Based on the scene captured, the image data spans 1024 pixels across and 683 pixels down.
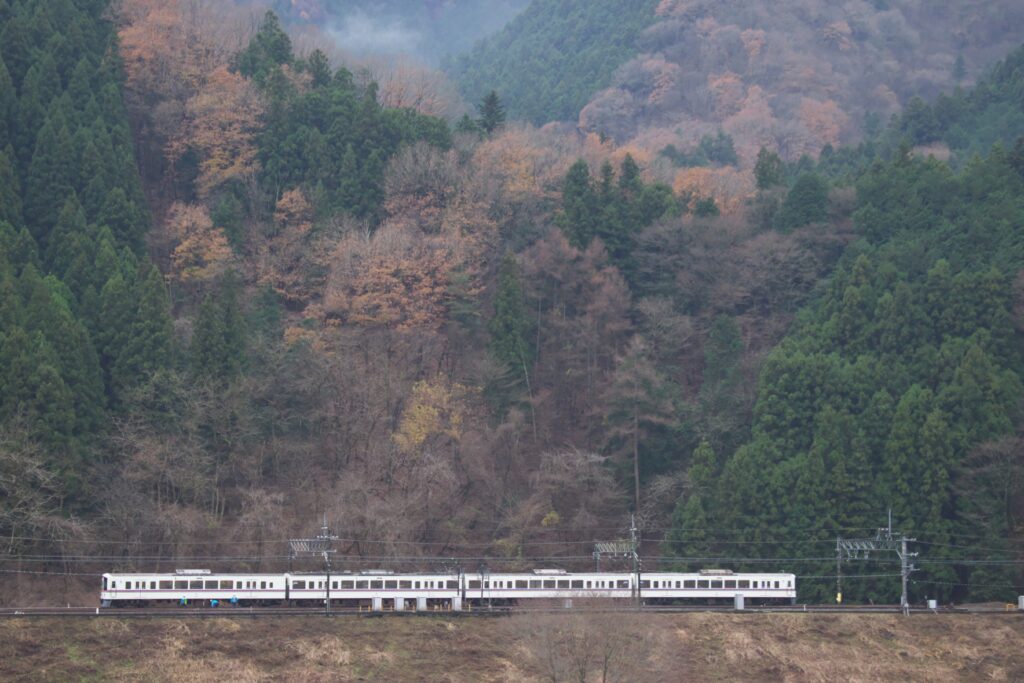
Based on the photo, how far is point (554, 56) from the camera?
136875 millimetres

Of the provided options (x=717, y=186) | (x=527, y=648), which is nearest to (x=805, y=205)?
(x=717, y=186)

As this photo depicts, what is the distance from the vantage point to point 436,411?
67625 mm

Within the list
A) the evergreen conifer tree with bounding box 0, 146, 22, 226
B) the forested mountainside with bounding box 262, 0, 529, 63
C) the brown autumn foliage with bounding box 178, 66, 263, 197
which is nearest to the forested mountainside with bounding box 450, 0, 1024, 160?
the forested mountainside with bounding box 262, 0, 529, 63

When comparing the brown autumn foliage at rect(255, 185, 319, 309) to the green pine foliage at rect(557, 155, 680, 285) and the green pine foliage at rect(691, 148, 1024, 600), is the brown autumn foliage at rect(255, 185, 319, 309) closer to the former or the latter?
the green pine foliage at rect(557, 155, 680, 285)

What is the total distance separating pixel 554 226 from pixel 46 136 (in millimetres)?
26192

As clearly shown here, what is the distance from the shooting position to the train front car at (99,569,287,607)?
5538 centimetres

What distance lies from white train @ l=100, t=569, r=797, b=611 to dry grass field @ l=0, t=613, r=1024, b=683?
216 centimetres

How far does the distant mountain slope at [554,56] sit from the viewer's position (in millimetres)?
126688

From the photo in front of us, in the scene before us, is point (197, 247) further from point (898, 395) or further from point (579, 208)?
point (898, 395)

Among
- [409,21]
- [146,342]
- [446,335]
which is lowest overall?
[146,342]

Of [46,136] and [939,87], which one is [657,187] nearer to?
[46,136]

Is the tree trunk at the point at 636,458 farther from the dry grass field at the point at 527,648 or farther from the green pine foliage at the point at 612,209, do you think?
the dry grass field at the point at 527,648

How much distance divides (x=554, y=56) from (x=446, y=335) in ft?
228

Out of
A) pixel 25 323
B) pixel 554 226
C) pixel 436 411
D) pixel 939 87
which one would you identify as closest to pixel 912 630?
pixel 436 411
